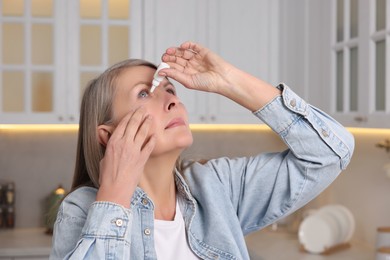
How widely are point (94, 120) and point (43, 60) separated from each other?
2.26 meters

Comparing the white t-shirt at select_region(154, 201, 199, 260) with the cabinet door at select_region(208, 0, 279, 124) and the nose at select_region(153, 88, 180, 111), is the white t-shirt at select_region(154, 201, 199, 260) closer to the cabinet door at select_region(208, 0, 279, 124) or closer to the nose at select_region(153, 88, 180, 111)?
the nose at select_region(153, 88, 180, 111)

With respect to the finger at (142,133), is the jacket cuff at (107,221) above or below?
below

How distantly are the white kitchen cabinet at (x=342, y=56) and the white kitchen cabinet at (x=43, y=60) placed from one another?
3.64 feet

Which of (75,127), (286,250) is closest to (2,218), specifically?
(75,127)

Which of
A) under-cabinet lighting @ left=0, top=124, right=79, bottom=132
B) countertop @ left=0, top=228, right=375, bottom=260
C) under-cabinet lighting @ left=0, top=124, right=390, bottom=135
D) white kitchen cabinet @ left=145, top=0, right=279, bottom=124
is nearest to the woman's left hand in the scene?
countertop @ left=0, top=228, right=375, bottom=260

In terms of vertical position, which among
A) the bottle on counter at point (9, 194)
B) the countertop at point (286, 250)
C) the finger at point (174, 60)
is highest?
the finger at point (174, 60)

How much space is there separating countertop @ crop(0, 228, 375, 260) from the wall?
184 millimetres

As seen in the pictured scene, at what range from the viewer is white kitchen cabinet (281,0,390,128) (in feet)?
9.11

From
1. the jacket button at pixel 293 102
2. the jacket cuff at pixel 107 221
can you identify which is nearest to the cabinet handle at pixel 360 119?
the jacket button at pixel 293 102

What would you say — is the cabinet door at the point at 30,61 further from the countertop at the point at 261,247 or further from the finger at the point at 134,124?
the finger at the point at 134,124

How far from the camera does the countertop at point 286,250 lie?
3.14 meters

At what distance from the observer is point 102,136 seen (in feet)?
5.44

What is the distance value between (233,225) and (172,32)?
2.38m

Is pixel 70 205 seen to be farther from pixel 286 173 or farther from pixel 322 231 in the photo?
pixel 322 231
